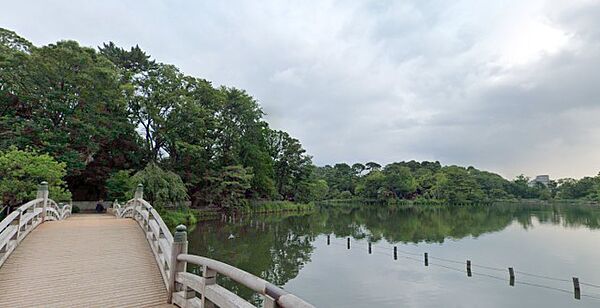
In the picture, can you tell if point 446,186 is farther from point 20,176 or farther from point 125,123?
point 20,176

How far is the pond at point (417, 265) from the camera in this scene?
9803mm

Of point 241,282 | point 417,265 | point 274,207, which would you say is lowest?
point 417,265

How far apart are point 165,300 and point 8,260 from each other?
11.1 feet

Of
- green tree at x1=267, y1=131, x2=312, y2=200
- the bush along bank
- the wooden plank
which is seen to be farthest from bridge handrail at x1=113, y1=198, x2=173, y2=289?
green tree at x1=267, y1=131, x2=312, y2=200

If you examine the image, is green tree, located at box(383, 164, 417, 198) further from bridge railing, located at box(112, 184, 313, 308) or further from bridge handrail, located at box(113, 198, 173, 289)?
bridge railing, located at box(112, 184, 313, 308)

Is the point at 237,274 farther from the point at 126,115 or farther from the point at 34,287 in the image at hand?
the point at 126,115

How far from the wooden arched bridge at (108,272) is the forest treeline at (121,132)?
7.48 meters

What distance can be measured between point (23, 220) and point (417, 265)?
1308 cm

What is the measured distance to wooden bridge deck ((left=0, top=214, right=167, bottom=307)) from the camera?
454 centimetres

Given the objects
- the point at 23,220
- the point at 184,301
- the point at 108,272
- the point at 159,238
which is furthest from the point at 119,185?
the point at 184,301

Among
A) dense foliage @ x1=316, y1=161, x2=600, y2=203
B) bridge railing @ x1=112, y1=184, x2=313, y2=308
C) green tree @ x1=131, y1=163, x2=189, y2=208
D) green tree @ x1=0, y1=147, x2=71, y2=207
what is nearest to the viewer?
bridge railing @ x1=112, y1=184, x2=313, y2=308

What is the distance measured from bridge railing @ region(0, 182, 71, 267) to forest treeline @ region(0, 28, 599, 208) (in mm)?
3604

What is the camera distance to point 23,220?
24.5 ft

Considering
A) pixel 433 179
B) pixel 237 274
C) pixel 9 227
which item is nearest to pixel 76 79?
pixel 9 227
